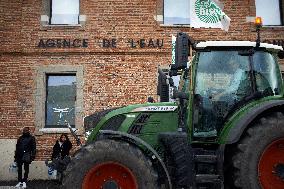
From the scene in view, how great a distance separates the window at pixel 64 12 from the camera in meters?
12.8

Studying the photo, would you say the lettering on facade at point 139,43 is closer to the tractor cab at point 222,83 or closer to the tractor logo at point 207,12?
the tractor logo at point 207,12

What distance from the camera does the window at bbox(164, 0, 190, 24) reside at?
505 inches

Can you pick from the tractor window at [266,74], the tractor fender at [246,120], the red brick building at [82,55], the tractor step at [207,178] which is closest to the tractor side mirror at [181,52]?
the tractor fender at [246,120]

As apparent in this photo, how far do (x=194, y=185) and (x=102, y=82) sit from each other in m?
7.97

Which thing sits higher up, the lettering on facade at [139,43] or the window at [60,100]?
the lettering on facade at [139,43]

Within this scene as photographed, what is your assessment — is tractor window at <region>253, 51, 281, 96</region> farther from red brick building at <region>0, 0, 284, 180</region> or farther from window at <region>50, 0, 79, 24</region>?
window at <region>50, 0, 79, 24</region>

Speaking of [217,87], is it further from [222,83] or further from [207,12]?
[207,12]

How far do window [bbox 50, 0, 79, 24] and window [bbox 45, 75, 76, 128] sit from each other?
198cm

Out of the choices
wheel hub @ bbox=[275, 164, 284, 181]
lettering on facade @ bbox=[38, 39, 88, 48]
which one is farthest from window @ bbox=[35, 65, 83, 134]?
wheel hub @ bbox=[275, 164, 284, 181]

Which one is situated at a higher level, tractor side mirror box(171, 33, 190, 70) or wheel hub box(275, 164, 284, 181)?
tractor side mirror box(171, 33, 190, 70)

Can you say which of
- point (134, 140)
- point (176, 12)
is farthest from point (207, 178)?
point (176, 12)

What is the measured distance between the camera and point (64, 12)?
42.4ft

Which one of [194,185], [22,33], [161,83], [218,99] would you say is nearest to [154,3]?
[22,33]

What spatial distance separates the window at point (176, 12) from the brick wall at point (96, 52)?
0.43 m
